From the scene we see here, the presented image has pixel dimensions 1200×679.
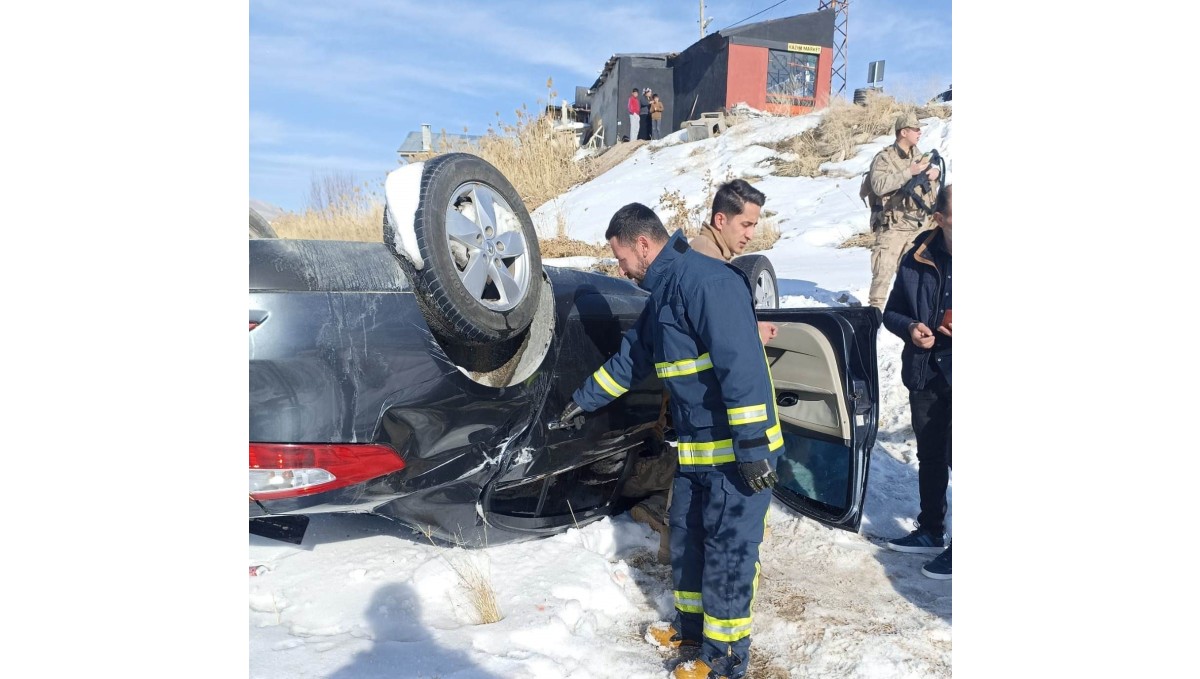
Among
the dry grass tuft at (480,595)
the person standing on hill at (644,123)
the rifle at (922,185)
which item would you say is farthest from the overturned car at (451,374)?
the person standing on hill at (644,123)

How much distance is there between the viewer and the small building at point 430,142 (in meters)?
6.70

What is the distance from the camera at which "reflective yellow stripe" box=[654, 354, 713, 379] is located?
8.28ft

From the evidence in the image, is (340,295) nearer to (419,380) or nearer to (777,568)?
(419,380)

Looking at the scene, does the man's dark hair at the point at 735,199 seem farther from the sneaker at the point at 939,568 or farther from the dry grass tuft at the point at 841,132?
the dry grass tuft at the point at 841,132

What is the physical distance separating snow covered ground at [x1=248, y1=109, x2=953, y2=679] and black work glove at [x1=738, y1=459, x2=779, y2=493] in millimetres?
705

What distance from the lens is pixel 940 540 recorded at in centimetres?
348

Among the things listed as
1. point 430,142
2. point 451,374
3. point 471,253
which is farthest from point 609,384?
point 430,142

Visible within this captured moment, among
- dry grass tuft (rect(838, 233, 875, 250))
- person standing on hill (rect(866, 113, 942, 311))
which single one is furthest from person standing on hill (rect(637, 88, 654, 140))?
person standing on hill (rect(866, 113, 942, 311))

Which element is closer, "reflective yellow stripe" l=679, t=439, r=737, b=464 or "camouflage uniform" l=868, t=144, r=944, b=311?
"reflective yellow stripe" l=679, t=439, r=737, b=464

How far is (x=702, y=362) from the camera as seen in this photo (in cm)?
253

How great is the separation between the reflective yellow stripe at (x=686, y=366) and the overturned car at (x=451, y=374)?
504mm

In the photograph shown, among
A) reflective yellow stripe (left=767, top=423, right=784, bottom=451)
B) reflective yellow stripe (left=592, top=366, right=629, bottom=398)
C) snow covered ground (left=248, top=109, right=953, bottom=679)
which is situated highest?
reflective yellow stripe (left=592, top=366, right=629, bottom=398)

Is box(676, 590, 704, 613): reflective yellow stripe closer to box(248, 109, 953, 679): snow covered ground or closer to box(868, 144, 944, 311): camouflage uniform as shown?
box(248, 109, 953, 679): snow covered ground

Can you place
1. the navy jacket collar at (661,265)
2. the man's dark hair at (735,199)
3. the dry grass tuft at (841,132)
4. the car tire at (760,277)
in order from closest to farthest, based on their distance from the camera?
the navy jacket collar at (661,265) → the man's dark hair at (735,199) → the car tire at (760,277) → the dry grass tuft at (841,132)
